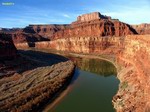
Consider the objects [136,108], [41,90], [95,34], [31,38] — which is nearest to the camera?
[136,108]

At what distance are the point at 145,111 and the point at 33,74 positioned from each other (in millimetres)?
34046

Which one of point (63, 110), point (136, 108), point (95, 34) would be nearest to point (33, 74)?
point (63, 110)

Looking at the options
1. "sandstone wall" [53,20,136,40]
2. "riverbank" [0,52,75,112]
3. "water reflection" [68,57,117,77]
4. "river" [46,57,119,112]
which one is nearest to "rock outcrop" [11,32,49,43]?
"sandstone wall" [53,20,136,40]

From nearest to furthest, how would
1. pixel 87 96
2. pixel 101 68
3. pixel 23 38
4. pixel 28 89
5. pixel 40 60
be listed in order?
pixel 87 96 → pixel 28 89 → pixel 101 68 → pixel 40 60 → pixel 23 38

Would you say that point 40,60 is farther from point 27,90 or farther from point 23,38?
point 23,38

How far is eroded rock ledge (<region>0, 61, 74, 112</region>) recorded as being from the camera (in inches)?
1331

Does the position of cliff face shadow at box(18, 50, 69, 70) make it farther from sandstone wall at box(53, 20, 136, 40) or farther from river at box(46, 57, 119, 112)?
sandstone wall at box(53, 20, 136, 40)

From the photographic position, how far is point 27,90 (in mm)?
41344

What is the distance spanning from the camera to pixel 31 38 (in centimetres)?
19300

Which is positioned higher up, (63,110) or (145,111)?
(145,111)

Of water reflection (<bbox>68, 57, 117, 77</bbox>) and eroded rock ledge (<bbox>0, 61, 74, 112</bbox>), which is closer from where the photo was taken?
eroded rock ledge (<bbox>0, 61, 74, 112</bbox>)

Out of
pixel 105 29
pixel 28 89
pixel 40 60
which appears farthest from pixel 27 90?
pixel 105 29

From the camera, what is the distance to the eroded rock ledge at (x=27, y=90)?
3381cm

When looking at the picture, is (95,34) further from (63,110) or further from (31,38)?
(63,110)
